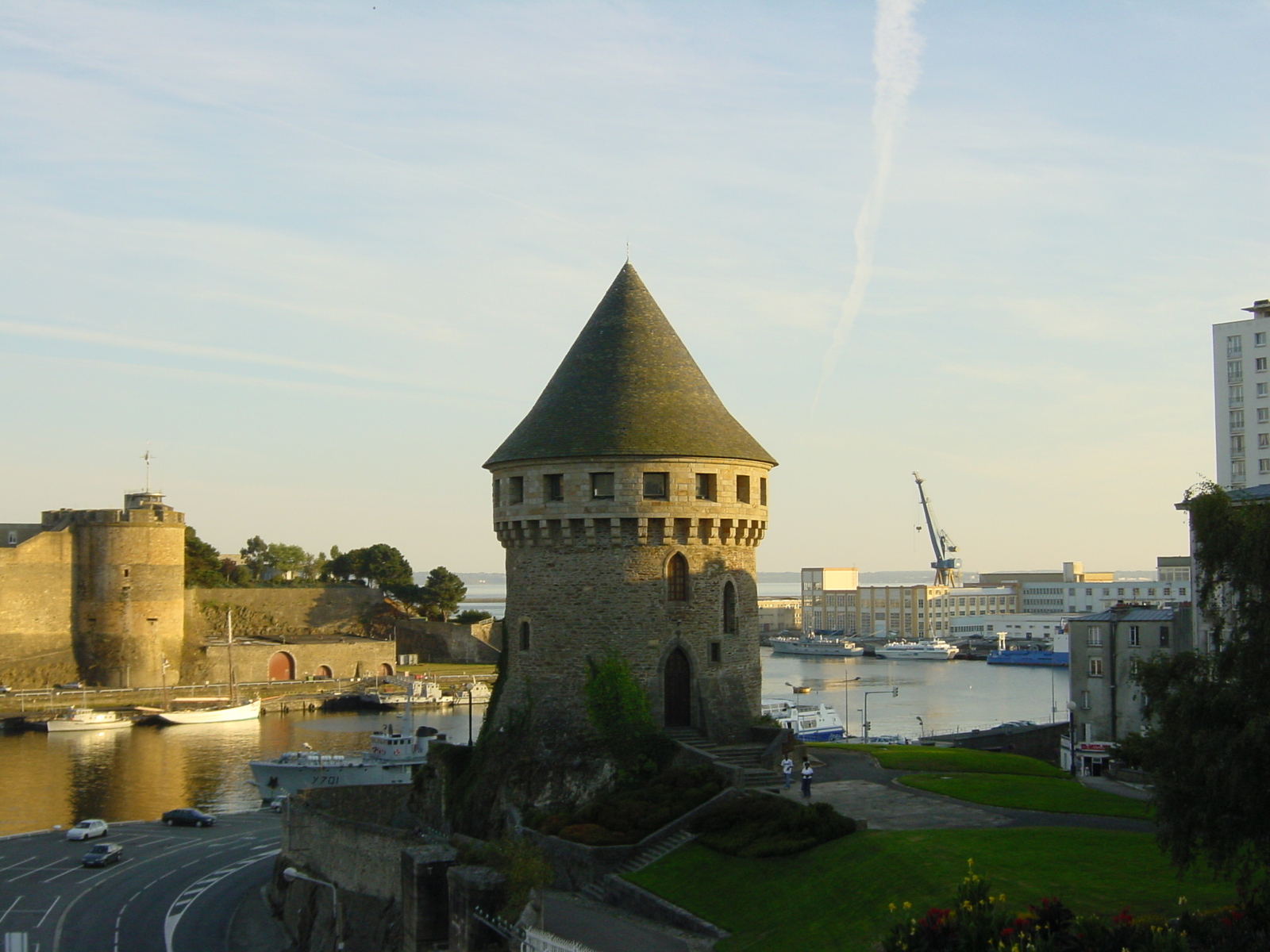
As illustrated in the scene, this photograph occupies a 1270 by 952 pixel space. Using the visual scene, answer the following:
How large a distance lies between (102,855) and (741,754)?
2762 cm

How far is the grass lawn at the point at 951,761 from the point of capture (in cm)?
3822

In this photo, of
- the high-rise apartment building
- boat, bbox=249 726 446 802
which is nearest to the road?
boat, bbox=249 726 446 802

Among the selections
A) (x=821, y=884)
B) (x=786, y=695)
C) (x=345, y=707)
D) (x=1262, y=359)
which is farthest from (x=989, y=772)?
(x=786, y=695)

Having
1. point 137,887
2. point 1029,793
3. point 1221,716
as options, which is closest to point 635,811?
point 1029,793

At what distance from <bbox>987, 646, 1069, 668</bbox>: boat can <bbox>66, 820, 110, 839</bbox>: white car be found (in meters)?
143

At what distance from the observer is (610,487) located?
3638 centimetres

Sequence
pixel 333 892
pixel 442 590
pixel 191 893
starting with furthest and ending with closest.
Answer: pixel 442 590 < pixel 191 893 < pixel 333 892

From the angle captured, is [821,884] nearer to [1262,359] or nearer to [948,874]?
[948,874]

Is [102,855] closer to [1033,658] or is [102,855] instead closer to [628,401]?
[628,401]

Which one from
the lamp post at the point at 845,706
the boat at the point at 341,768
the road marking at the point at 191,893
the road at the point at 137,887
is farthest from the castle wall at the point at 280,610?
the road marking at the point at 191,893

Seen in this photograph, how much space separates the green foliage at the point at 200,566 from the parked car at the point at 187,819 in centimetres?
6924

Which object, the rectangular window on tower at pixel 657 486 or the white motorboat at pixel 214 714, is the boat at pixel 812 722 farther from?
the rectangular window on tower at pixel 657 486

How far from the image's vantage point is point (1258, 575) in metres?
19.5

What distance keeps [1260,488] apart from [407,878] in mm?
35146
